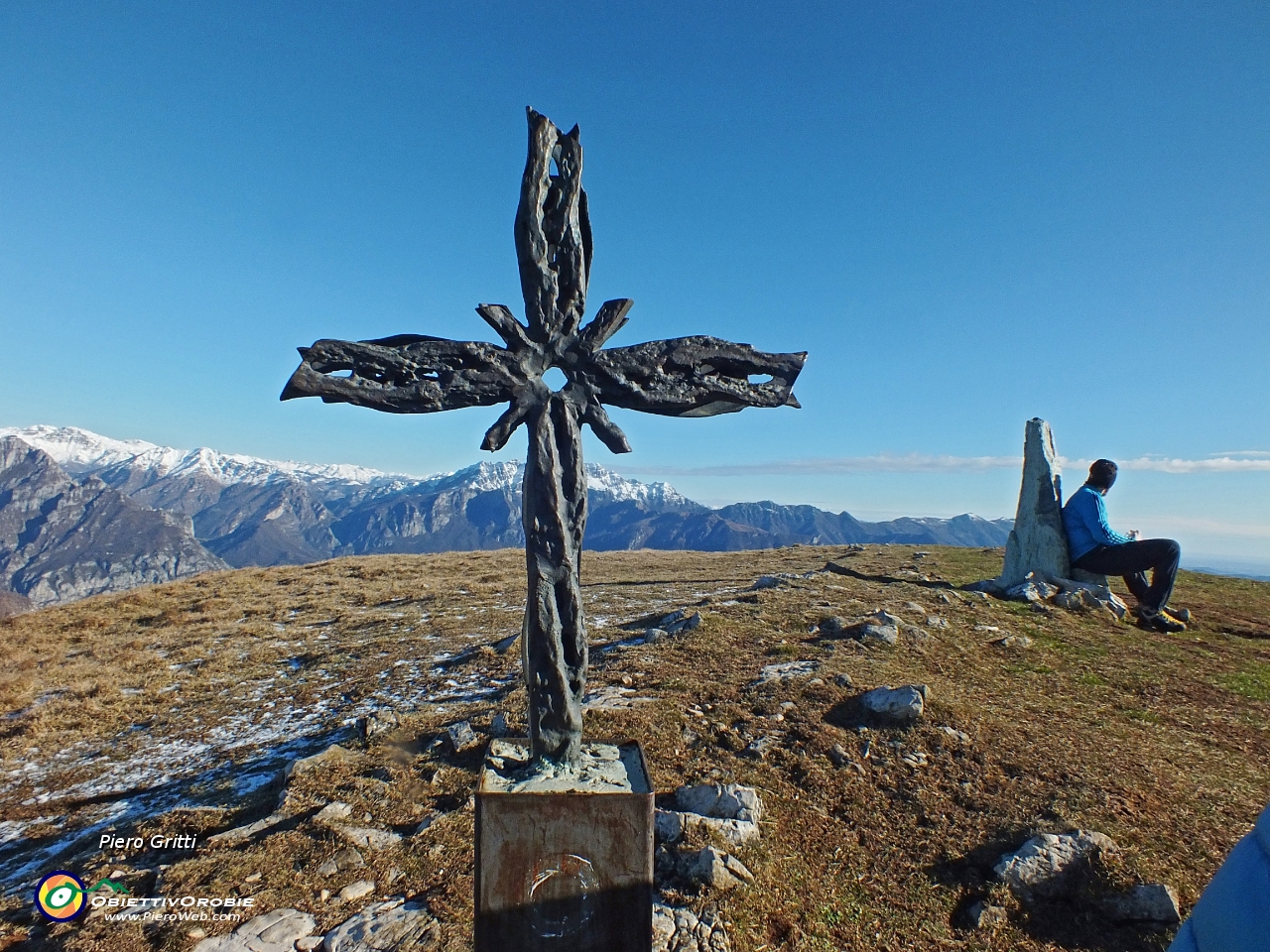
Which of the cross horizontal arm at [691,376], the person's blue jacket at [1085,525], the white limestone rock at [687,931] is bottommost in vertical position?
the white limestone rock at [687,931]

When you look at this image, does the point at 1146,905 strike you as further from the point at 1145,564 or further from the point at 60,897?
the point at 1145,564

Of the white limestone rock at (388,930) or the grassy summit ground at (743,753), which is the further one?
the grassy summit ground at (743,753)

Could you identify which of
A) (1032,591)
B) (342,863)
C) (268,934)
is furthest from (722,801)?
(1032,591)

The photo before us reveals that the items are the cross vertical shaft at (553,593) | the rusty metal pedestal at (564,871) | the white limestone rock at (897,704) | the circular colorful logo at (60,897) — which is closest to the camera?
the rusty metal pedestal at (564,871)

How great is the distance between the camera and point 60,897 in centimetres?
536

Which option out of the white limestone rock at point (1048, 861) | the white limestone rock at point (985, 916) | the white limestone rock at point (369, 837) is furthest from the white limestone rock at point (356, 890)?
the white limestone rock at point (1048, 861)

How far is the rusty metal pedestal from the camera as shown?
401 cm

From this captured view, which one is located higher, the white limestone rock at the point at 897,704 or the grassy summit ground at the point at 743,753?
the white limestone rock at the point at 897,704

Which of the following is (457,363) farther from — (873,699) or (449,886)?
(873,699)

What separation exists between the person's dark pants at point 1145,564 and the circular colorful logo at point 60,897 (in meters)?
18.4

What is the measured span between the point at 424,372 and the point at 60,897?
558 cm

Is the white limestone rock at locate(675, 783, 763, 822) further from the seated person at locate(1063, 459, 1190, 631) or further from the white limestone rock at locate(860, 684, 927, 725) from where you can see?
the seated person at locate(1063, 459, 1190, 631)

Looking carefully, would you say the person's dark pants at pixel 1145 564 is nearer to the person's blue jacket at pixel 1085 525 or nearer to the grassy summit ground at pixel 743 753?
the person's blue jacket at pixel 1085 525

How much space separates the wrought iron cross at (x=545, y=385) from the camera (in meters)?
4.68
